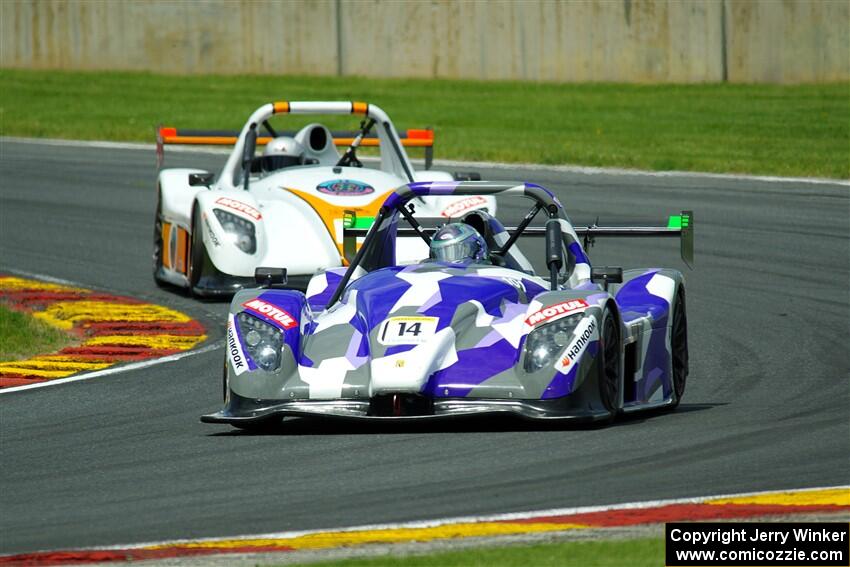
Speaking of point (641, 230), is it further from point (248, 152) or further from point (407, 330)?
point (248, 152)

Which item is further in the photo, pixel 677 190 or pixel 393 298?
pixel 677 190

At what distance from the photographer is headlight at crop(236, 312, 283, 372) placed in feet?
29.9

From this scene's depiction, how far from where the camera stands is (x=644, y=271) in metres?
11.0

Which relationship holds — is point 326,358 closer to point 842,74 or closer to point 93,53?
point 842,74

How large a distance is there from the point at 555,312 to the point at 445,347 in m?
0.58

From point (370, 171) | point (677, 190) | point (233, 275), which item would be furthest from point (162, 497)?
point (677, 190)

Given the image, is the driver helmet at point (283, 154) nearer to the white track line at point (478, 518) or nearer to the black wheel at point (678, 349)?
the black wheel at point (678, 349)

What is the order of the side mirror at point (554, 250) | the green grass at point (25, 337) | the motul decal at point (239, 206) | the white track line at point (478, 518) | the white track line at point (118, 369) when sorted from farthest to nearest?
the motul decal at point (239, 206) < the green grass at point (25, 337) < the white track line at point (118, 369) < the side mirror at point (554, 250) < the white track line at point (478, 518)

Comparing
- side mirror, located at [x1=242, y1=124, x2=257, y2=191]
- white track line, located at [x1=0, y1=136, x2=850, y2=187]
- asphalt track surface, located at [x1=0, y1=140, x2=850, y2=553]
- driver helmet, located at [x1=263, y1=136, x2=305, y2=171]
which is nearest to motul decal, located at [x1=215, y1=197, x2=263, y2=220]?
asphalt track surface, located at [x1=0, y1=140, x2=850, y2=553]

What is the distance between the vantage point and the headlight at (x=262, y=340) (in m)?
9.12

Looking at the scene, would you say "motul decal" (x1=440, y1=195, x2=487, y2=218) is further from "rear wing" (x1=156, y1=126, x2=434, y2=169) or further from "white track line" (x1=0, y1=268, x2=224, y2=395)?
"white track line" (x1=0, y1=268, x2=224, y2=395)

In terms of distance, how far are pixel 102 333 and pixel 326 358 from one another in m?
5.27

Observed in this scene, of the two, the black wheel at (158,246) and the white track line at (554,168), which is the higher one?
the white track line at (554,168)

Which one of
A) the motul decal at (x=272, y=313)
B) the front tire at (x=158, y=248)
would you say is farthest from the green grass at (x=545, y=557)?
the front tire at (x=158, y=248)
